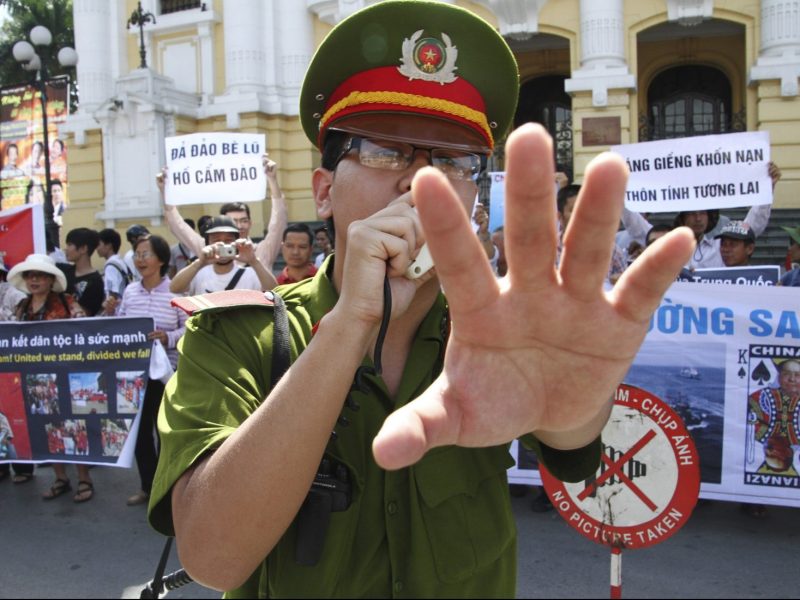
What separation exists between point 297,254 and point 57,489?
8.15 feet

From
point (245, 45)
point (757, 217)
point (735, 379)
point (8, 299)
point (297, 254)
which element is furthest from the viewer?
point (245, 45)

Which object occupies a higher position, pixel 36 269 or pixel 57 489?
pixel 36 269

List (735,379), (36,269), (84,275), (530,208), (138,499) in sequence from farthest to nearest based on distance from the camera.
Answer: (84,275) < (36,269) < (138,499) < (735,379) < (530,208)

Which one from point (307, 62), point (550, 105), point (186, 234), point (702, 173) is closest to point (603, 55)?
point (550, 105)

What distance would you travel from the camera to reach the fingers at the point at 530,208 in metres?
0.92

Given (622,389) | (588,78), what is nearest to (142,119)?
(588,78)

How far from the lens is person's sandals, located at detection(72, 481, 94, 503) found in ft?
18.3

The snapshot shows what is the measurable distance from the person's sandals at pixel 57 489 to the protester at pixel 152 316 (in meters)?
0.58

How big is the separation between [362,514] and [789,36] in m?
14.4

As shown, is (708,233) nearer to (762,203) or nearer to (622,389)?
(762,203)

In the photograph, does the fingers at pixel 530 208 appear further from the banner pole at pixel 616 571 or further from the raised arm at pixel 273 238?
the raised arm at pixel 273 238

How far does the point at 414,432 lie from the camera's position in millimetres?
969

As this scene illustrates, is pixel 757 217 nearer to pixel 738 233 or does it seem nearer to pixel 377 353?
pixel 738 233

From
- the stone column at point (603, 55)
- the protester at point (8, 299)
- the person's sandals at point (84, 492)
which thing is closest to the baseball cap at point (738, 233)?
the person's sandals at point (84, 492)
